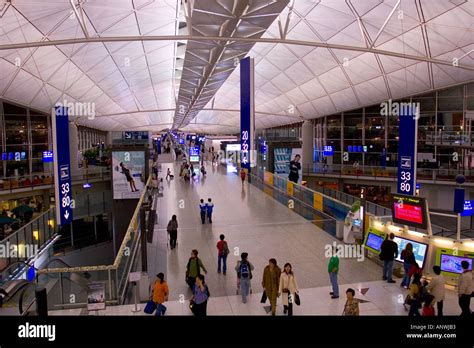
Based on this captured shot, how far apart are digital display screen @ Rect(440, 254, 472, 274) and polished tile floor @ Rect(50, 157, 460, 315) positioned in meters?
0.62

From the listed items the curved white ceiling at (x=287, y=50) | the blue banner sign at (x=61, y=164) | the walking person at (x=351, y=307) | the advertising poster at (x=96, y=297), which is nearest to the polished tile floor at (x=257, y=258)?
the advertising poster at (x=96, y=297)

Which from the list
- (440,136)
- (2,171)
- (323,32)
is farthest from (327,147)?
(2,171)

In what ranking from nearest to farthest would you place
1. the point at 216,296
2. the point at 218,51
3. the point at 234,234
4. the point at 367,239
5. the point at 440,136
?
A: the point at 216,296 → the point at 367,239 → the point at 234,234 → the point at 218,51 → the point at 440,136

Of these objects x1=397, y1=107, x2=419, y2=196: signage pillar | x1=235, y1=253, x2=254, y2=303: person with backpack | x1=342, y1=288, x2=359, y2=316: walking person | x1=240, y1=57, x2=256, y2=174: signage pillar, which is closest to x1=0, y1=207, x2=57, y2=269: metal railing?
x1=235, y1=253, x2=254, y2=303: person with backpack

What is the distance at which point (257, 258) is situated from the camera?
1400 centimetres

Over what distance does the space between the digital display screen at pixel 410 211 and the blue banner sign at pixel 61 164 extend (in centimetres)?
1187

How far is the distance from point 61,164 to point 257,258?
8283 mm

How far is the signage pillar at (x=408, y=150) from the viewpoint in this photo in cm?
1809

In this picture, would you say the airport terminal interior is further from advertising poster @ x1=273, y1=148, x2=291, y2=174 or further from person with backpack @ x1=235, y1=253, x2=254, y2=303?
advertising poster @ x1=273, y1=148, x2=291, y2=174

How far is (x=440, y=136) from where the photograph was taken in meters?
34.8

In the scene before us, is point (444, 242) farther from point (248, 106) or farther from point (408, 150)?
point (248, 106)

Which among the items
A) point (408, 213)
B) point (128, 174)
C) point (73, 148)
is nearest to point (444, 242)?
point (408, 213)
